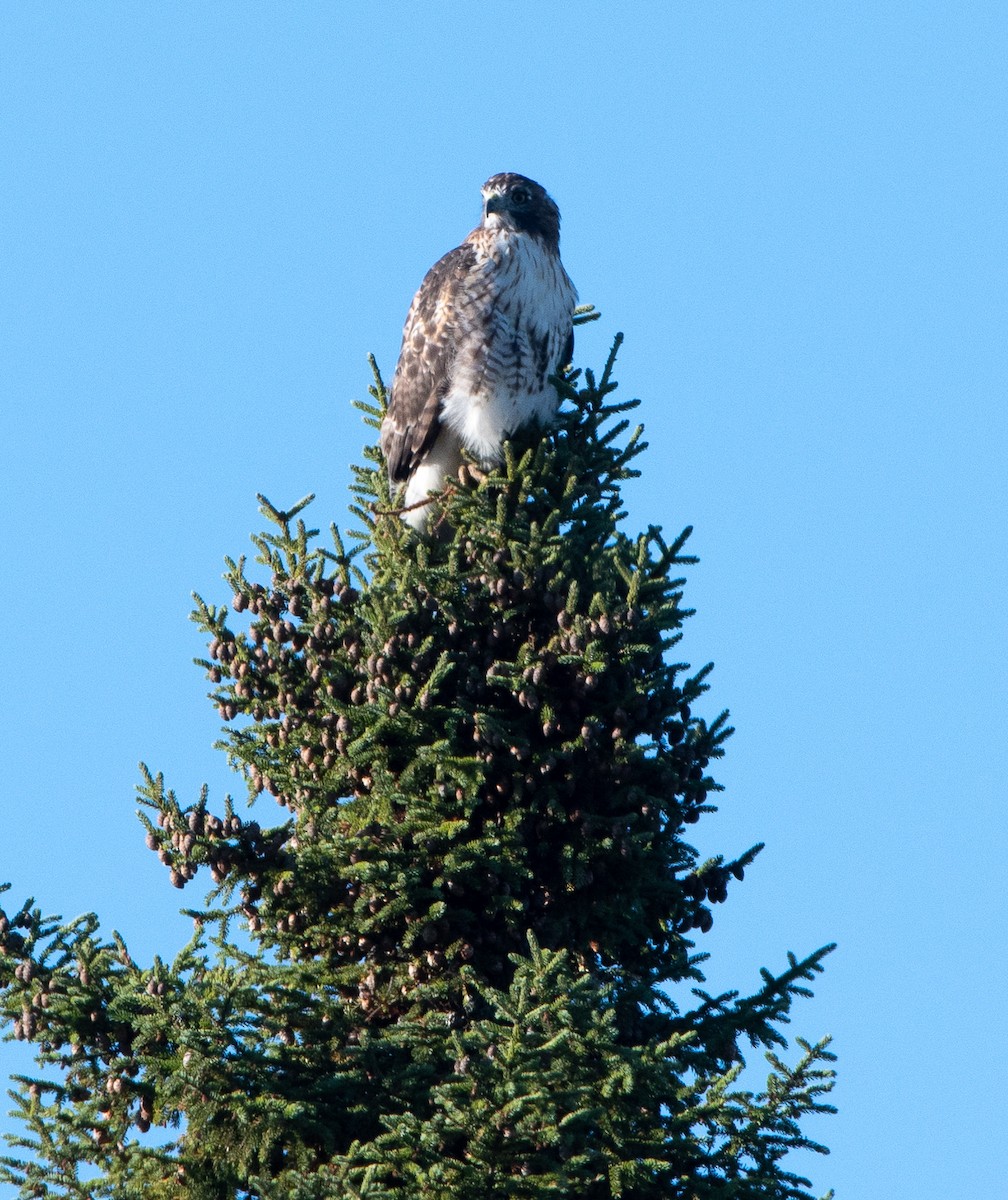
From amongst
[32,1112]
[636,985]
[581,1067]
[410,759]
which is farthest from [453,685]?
[32,1112]

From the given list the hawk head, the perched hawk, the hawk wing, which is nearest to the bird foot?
the perched hawk

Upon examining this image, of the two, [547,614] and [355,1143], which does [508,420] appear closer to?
[547,614]

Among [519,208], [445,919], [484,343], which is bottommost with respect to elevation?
[445,919]

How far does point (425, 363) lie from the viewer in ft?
28.3

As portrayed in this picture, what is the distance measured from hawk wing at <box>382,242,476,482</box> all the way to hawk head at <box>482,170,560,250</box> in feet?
0.75

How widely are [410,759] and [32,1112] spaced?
1.77 m

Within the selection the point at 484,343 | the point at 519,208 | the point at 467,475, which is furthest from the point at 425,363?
the point at 519,208

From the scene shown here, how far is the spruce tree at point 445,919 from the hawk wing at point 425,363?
1203 mm

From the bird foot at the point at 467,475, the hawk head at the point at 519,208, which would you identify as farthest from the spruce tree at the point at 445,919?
the hawk head at the point at 519,208

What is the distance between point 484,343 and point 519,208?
3.06 ft

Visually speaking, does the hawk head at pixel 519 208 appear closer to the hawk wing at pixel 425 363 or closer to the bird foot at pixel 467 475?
the hawk wing at pixel 425 363

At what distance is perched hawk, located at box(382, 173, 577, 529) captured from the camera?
26.9ft

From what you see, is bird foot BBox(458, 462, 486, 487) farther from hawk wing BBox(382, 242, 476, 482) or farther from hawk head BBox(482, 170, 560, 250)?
hawk head BBox(482, 170, 560, 250)

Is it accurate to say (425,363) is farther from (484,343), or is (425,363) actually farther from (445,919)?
(445,919)
